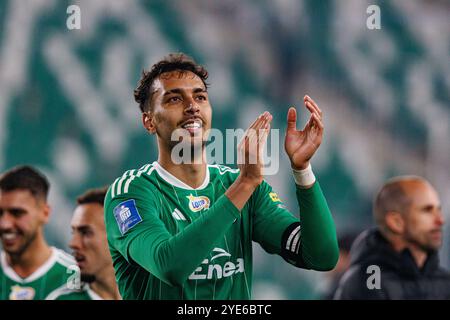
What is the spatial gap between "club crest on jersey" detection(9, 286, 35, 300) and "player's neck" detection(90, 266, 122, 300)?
333 millimetres

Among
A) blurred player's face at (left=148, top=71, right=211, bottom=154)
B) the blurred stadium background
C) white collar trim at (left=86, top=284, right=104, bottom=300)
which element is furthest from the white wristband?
white collar trim at (left=86, top=284, right=104, bottom=300)

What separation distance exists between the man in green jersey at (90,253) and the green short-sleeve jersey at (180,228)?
1.23 metres

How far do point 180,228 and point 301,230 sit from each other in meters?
0.40

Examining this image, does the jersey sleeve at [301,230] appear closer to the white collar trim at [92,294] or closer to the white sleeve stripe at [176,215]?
the white sleeve stripe at [176,215]

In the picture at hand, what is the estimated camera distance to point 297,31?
332 cm

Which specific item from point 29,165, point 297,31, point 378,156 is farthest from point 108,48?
point 378,156

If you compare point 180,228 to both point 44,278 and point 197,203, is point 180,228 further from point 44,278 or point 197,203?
point 44,278

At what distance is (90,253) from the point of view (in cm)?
332

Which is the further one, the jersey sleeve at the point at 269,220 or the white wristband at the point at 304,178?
the jersey sleeve at the point at 269,220

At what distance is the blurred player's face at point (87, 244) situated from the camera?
3311 millimetres
